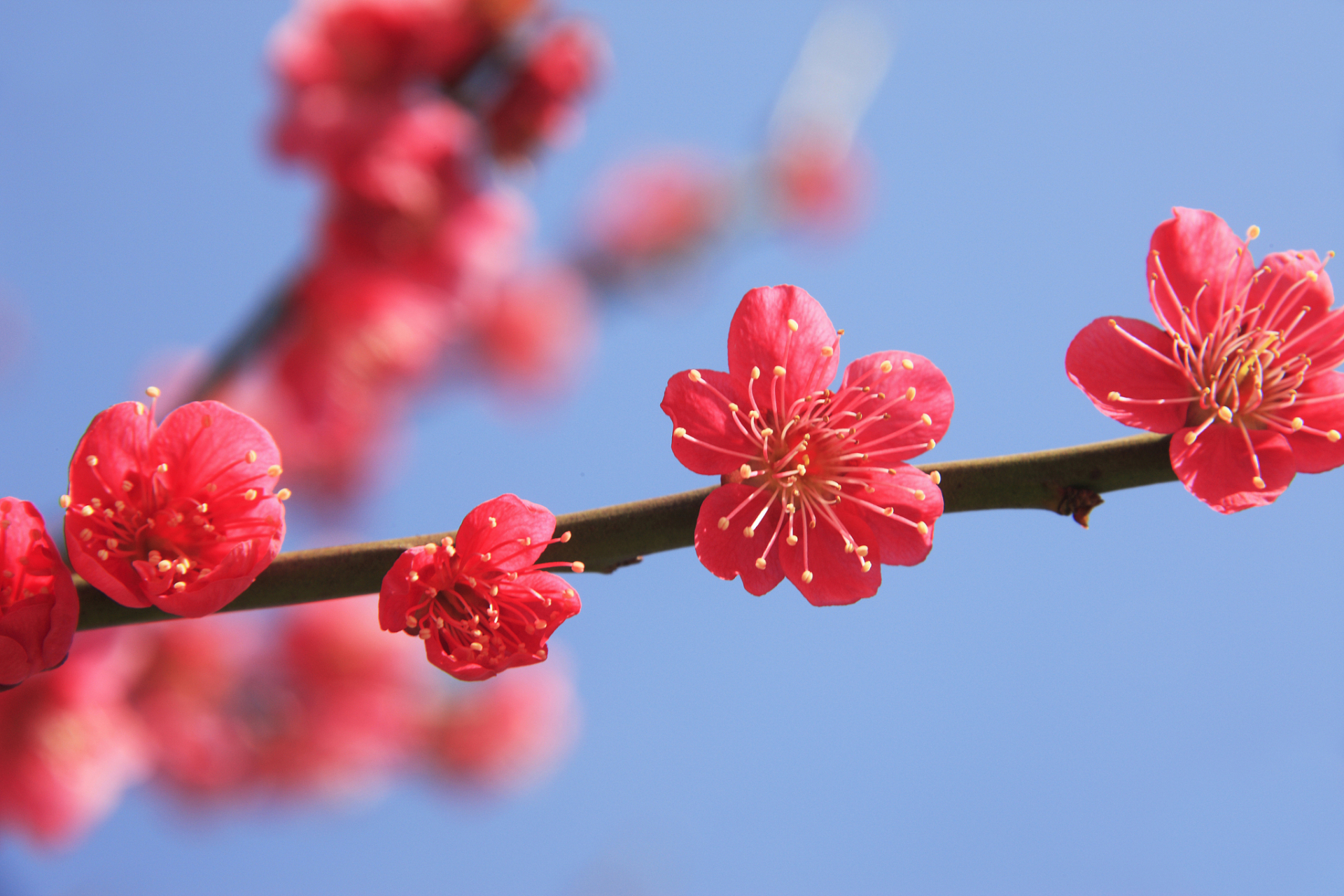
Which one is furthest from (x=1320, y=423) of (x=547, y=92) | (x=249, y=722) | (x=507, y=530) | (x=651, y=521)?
(x=249, y=722)

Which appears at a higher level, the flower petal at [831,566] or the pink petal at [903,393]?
the pink petal at [903,393]

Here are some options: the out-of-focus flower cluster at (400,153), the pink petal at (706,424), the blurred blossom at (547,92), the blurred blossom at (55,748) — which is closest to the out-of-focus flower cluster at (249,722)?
the blurred blossom at (55,748)

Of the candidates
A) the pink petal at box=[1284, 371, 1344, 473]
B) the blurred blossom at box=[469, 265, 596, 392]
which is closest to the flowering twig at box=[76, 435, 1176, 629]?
the pink petal at box=[1284, 371, 1344, 473]

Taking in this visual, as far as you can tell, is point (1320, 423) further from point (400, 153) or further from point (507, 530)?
point (400, 153)

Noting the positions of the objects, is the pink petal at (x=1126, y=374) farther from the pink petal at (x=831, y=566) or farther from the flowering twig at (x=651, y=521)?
the pink petal at (x=831, y=566)

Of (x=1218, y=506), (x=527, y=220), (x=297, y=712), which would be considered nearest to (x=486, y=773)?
(x=297, y=712)

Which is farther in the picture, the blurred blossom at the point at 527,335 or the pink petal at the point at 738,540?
the blurred blossom at the point at 527,335
